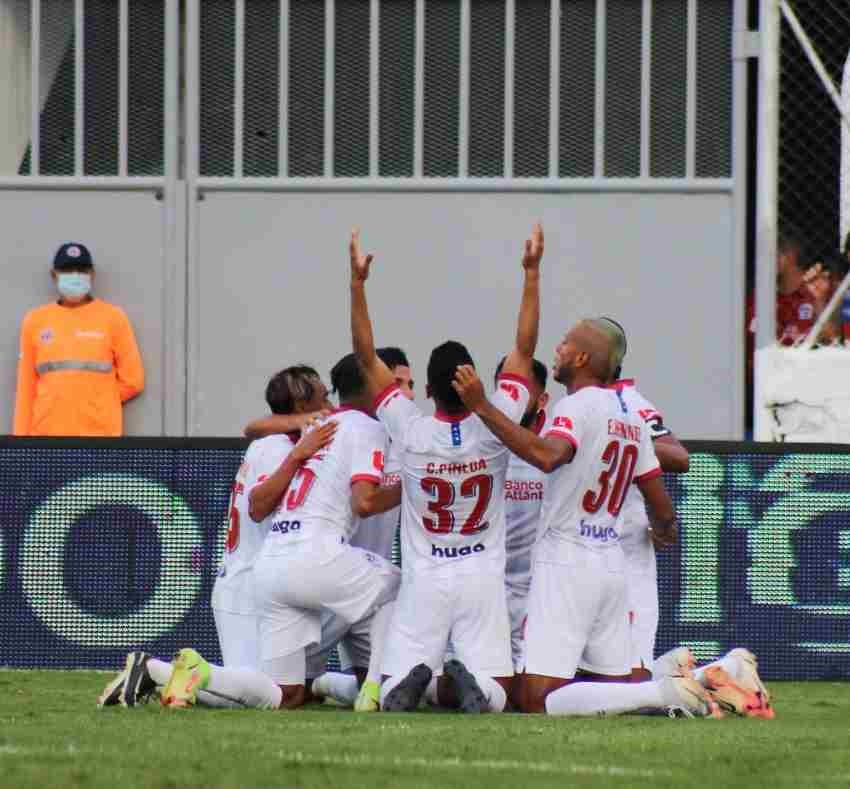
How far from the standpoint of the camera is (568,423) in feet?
31.1

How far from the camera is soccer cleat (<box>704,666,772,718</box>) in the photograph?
9.48 m

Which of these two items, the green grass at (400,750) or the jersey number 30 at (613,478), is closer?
the green grass at (400,750)

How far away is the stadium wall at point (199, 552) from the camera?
12.2 m

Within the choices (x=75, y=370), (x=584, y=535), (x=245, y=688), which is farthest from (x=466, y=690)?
(x=75, y=370)

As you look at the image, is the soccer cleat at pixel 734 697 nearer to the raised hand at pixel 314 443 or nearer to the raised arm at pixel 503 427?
the raised arm at pixel 503 427

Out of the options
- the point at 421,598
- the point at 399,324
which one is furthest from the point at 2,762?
the point at 399,324

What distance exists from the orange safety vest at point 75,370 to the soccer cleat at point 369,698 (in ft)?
18.2

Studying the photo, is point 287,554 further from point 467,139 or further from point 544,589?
point 467,139

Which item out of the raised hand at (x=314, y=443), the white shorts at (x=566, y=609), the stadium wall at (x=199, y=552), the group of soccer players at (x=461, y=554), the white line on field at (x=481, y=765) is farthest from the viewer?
the stadium wall at (x=199, y=552)

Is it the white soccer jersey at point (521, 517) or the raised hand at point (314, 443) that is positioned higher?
the raised hand at point (314, 443)

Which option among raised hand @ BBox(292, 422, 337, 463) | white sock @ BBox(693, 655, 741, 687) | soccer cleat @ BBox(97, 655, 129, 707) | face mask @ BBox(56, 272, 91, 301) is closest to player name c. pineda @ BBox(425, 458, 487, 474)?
raised hand @ BBox(292, 422, 337, 463)

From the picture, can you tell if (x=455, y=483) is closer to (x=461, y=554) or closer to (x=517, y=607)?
(x=461, y=554)

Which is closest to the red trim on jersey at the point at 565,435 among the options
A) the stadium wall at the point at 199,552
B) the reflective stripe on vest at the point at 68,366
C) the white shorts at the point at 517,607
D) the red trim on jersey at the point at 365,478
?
the red trim on jersey at the point at 365,478

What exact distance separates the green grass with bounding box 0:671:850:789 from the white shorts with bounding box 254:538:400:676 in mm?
504
